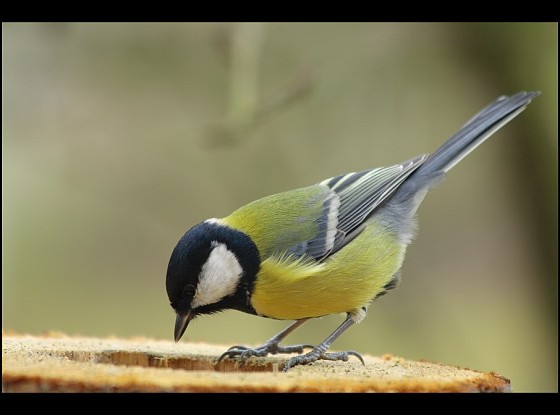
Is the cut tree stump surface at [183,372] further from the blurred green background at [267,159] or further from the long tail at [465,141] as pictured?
the blurred green background at [267,159]

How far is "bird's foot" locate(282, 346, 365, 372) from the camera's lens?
259cm

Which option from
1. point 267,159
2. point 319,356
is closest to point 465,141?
point 319,356

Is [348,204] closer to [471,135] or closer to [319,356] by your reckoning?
[471,135]

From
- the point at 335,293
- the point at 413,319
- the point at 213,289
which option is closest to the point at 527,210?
the point at 413,319

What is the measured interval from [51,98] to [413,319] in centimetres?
305

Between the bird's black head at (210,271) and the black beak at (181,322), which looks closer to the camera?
the bird's black head at (210,271)

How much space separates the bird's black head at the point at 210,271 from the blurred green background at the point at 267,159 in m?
1.74

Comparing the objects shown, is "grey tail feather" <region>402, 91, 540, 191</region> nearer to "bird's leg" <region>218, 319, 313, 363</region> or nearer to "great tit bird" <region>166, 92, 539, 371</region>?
"great tit bird" <region>166, 92, 539, 371</region>

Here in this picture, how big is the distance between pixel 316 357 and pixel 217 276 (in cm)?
51

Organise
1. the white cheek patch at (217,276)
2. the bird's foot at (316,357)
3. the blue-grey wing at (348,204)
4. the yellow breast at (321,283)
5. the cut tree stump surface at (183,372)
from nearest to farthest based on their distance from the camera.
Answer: the cut tree stump surface at (183,372)
the bird's foot at (316,357)
the white cheek patch at (217,276)
the yellow breast at (321,283)
the blue-grey wing at (348,204)

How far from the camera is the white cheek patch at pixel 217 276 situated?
111 inches

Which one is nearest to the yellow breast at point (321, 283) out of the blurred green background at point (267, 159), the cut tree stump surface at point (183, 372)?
the cut tree stump surface at point (183, 372)

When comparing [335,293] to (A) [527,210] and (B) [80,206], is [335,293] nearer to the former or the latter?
(A) [527,210]

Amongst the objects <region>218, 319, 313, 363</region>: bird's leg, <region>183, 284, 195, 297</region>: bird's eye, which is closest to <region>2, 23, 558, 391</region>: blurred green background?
<region>218, 319, 313, 363</region>: bird's leg
